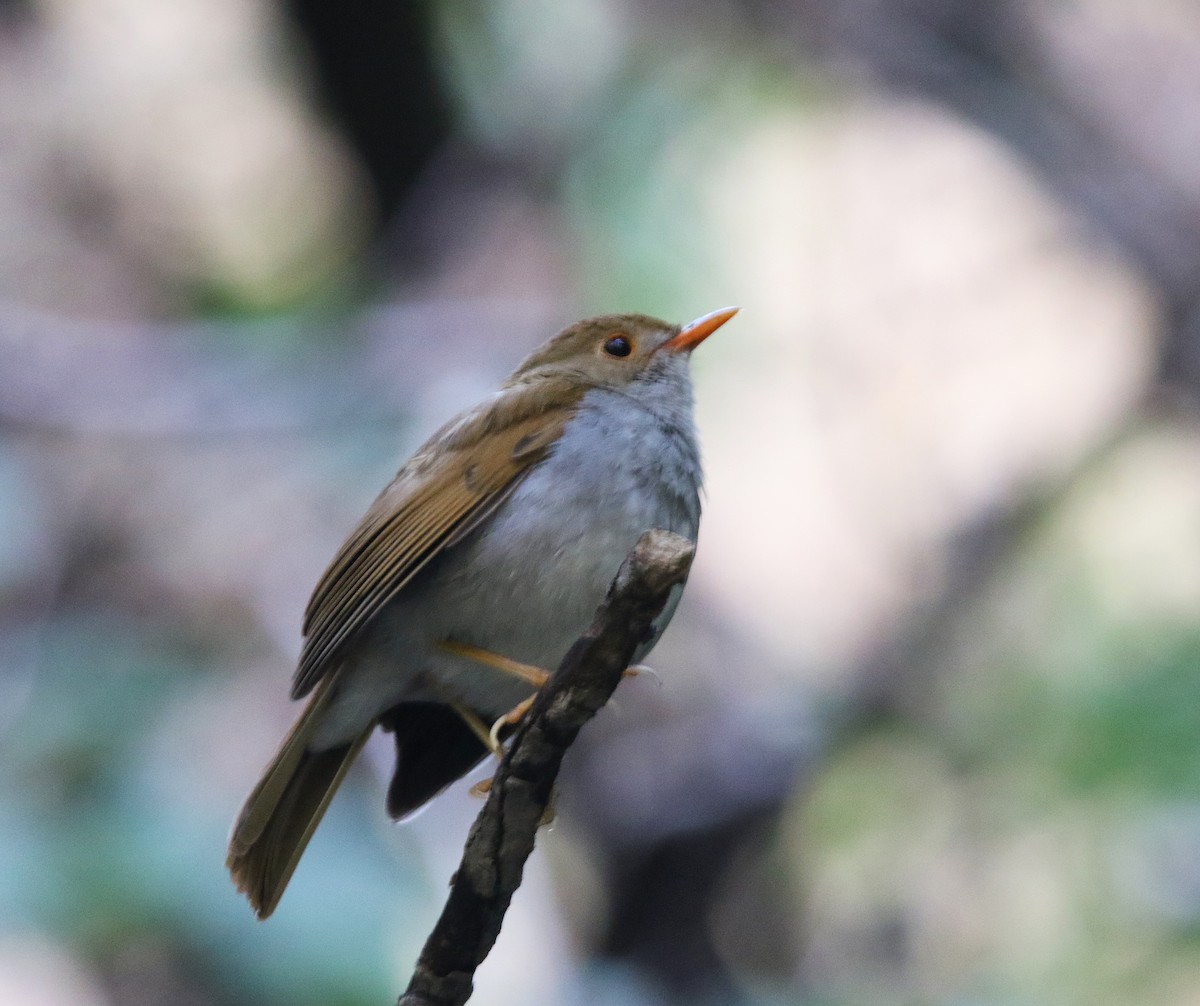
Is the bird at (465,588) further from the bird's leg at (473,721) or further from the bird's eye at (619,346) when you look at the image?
the bird's eye at (619,346)

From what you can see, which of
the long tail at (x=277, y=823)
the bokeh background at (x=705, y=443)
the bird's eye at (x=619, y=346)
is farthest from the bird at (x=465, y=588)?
the bokeh background at (x=705, y=443)

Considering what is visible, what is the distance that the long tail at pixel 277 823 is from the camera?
3.46 meters

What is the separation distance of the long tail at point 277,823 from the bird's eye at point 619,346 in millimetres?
1259

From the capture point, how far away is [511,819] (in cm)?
261

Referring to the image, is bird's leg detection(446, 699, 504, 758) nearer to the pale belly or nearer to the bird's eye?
the pale belly

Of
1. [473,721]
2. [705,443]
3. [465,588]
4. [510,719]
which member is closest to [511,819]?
[510,719]

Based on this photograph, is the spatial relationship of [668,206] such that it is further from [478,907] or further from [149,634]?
[478,907]

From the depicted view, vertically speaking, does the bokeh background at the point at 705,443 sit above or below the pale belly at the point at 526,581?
above

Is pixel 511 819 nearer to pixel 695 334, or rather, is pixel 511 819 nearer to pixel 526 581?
pixel 526 581

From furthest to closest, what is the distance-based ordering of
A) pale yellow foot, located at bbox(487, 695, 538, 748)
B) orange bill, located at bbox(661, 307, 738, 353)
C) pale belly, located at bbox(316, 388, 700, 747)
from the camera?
orange bill, located at bbox(661, 307, 738, 353), pale belly, located at bbox(316, 388, 700, 747), pale yellow foot, located at bbox(487, 695, 538, 748)

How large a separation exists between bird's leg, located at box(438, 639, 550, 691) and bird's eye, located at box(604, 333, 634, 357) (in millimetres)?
1051

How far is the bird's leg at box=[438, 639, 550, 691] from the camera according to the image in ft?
11.0

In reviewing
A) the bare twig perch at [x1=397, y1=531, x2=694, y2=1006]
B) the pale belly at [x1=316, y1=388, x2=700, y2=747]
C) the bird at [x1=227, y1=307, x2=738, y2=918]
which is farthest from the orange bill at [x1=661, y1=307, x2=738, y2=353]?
the bare twig perch at [x1=397, y1=531, x2=694, y2=1006]

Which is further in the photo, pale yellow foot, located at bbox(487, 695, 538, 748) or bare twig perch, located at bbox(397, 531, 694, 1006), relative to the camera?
pale yellow foot, located at bbox(487, 695, 538, 748)
